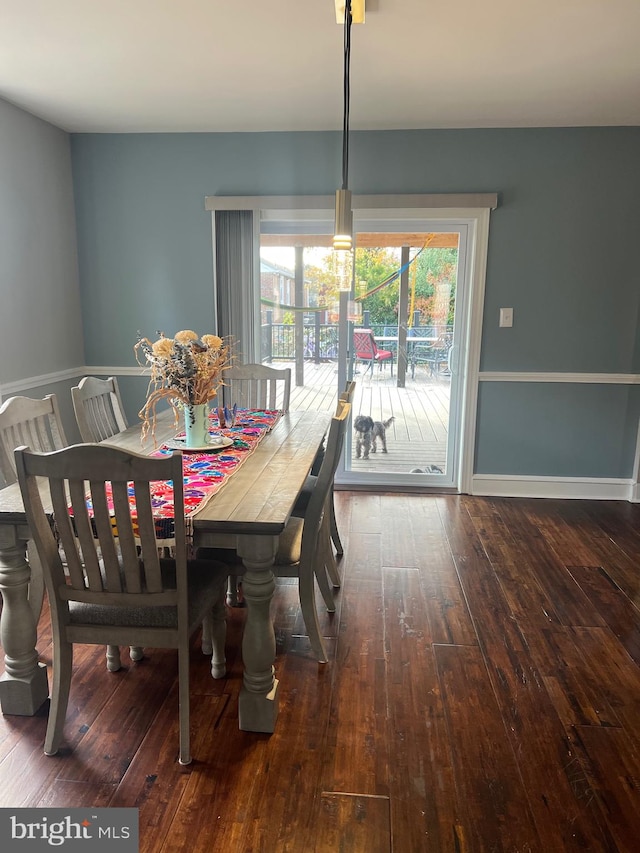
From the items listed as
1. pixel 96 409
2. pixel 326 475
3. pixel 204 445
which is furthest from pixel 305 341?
pixel 326 475

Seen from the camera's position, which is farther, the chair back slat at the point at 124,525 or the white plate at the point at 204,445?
the white plate at the point at 204,445

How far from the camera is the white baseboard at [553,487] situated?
426cm

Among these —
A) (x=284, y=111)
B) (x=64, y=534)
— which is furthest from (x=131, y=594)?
(x=284, y=111)

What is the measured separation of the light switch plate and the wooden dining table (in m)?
2.51

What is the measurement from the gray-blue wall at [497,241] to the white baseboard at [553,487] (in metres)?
0.06

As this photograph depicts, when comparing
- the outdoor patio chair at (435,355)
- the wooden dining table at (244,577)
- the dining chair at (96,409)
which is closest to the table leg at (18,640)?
the wooden dining table at (244,577)

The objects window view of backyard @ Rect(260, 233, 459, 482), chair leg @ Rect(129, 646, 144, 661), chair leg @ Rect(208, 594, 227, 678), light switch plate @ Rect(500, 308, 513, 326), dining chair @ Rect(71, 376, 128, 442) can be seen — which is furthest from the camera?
window view of backyard @ Rect(260, 233, 459, 482)

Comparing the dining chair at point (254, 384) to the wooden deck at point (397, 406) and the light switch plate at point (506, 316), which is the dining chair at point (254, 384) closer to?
the wooden deck at point (397, 406)

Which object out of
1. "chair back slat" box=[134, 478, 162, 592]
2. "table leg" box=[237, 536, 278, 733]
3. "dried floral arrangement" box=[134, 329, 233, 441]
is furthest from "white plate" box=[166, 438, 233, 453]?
"chair back slat" box=[134, 478, 162, 592]

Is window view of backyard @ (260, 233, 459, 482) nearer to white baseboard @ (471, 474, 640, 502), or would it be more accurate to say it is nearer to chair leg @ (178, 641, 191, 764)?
white baseboard @ (471, 474, 640, 502)

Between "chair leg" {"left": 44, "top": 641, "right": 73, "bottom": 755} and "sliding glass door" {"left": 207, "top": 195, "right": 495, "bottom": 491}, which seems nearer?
"chair leg" {"left": 44, "top": 641, "right": 73, "bottom": 755}

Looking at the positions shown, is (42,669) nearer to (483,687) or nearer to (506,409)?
(483,687)

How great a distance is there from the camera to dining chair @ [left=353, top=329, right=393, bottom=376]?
4305 millimetres

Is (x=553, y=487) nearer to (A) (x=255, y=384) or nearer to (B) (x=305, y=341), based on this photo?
(B) (x=305, y=341)
